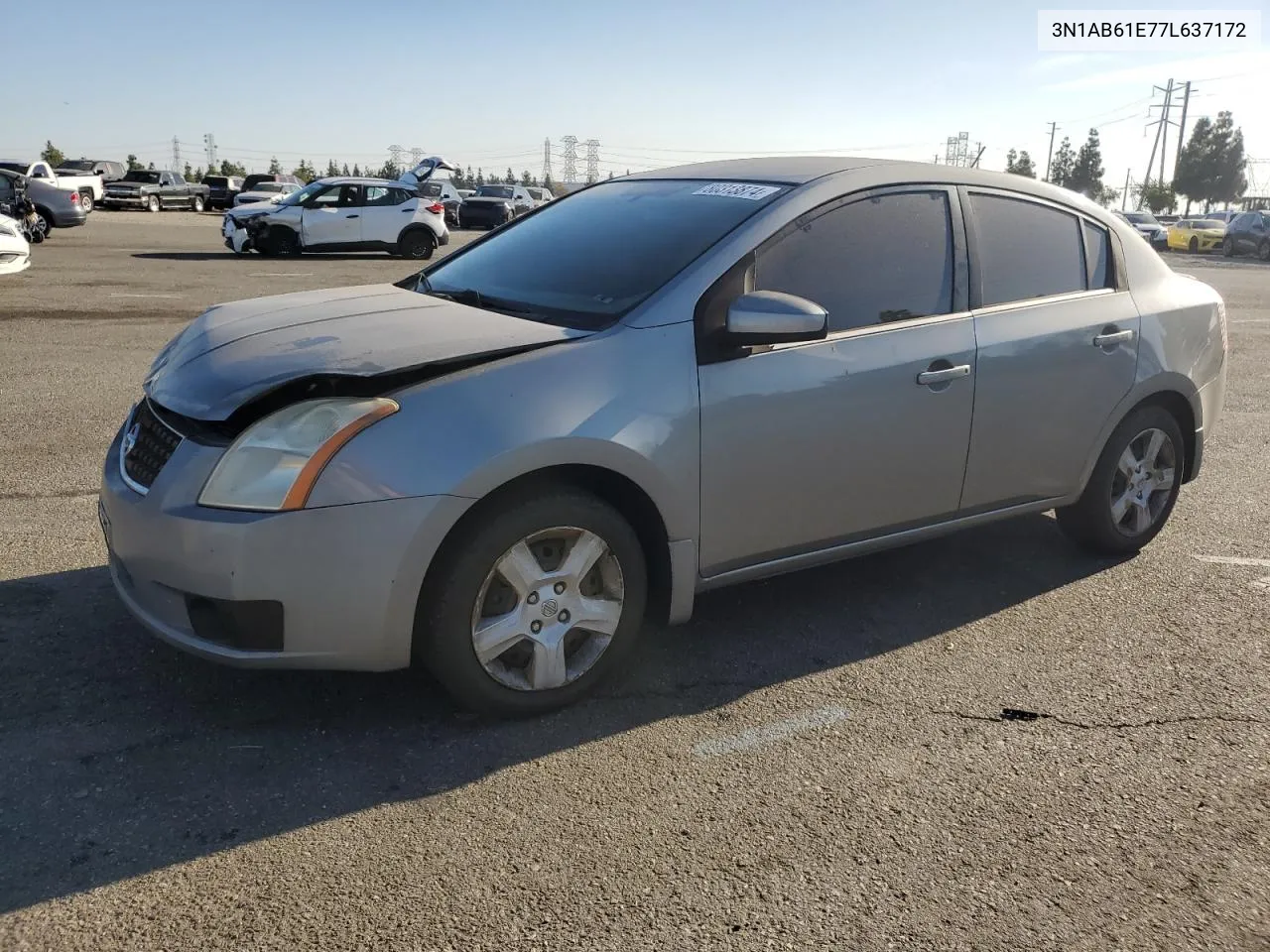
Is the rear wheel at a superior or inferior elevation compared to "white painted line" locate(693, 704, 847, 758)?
inferior

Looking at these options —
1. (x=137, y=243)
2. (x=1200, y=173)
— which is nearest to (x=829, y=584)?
(x=137, y=243)

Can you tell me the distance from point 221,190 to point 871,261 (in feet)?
172

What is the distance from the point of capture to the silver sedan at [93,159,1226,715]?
300 centimetres

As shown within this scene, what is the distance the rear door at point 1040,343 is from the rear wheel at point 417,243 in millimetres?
19984

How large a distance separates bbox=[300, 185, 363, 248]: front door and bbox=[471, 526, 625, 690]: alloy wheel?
66.7 feet

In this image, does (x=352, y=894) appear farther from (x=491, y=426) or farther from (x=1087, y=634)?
(x=1087, y=634)

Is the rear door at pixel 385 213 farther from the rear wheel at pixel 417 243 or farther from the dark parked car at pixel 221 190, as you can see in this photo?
the dark parked car at pixel 221 190

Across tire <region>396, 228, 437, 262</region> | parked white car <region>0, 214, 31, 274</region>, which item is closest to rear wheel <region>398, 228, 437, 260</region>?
tire <region>396, 228, 437, 262</region>

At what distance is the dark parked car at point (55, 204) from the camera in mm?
25531

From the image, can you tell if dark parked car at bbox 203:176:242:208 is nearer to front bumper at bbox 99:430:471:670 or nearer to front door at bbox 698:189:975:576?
front door at bbox 698:189:975:576

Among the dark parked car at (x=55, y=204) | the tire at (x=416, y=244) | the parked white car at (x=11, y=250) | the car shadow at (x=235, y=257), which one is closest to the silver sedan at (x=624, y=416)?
the parked white car at (x=11, y=250)

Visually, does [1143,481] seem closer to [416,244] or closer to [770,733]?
[770,733]

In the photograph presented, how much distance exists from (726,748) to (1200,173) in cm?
10002

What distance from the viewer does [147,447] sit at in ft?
10.8
